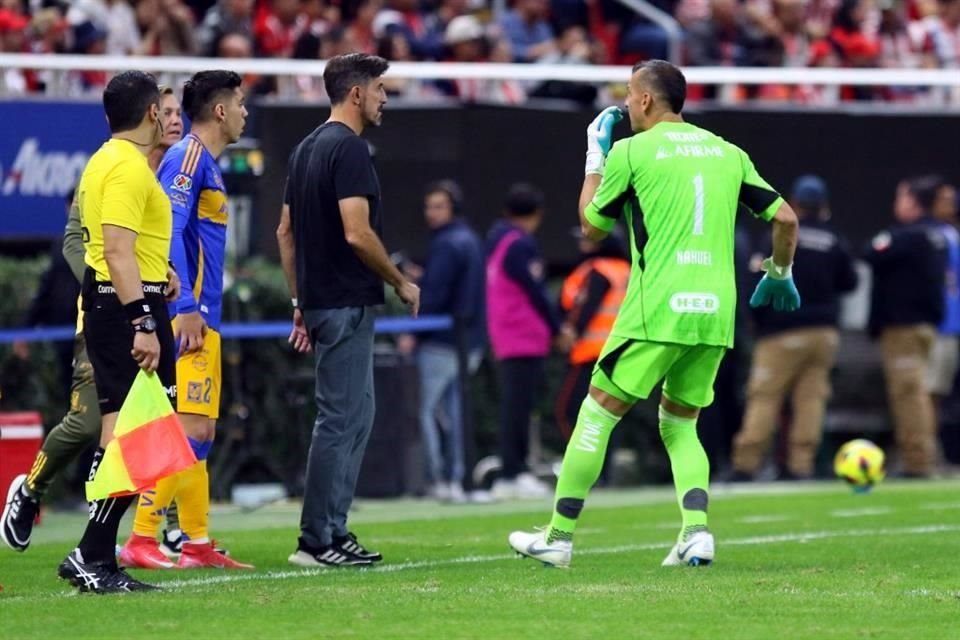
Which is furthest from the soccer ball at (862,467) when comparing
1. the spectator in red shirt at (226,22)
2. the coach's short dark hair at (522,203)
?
the spectator in red shirt at (226,22)

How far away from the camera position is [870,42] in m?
22.2

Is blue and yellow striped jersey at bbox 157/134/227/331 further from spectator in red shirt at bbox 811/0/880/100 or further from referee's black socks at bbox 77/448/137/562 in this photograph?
spectator in red shirt at bbox 811/0/880/100

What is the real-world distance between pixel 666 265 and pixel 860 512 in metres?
5.10

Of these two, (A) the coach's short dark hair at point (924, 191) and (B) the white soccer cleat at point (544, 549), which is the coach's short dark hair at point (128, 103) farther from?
(A) the coach's short dark hair at point (924, 191)

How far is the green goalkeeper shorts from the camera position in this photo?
916cm

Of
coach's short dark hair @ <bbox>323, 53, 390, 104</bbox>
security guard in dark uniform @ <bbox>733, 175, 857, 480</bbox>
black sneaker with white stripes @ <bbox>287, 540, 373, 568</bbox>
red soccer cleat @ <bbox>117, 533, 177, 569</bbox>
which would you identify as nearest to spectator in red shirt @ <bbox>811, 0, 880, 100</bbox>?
security guard in dark uniform @ <bbox>733, 175, 857, 480</bbox>

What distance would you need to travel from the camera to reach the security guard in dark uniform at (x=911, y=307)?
59.3 feet

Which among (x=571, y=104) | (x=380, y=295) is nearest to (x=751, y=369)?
(x=571, y=104)

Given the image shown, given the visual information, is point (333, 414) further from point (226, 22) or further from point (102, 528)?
point (226, 22)

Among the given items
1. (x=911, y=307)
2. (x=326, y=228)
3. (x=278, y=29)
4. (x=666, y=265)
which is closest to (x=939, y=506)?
(x=911, y=307)

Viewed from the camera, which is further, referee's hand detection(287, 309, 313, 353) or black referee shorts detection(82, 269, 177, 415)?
referee's hand detection(287, 309, 313, 353)

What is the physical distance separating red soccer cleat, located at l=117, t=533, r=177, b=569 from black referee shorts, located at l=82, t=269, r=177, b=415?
1.40 meters

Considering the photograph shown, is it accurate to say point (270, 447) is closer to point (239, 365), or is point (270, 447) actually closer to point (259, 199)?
point (239, 365)

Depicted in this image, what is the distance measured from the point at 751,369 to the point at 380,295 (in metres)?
9.12
